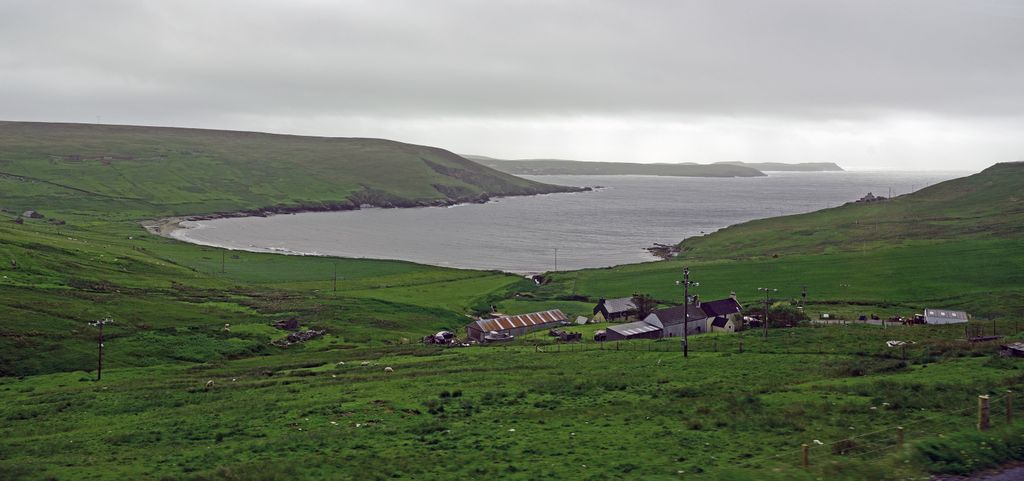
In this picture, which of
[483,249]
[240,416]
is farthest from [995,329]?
[483,249]

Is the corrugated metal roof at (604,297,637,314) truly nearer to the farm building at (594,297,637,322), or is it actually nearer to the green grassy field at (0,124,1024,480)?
the farm building at (594,297,637,322)

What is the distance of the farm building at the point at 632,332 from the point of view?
69.1m

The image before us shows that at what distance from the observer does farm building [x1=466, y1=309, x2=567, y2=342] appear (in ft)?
254

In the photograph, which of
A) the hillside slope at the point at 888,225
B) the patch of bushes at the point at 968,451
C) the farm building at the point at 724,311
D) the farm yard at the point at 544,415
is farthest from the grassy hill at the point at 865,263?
the patch of bushes at the point at 968,451

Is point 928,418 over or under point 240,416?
over

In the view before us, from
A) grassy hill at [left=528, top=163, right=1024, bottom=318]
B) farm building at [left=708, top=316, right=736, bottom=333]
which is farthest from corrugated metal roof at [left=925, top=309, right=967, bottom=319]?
farm building at [left=708, top=316, right=736, bottom=333]

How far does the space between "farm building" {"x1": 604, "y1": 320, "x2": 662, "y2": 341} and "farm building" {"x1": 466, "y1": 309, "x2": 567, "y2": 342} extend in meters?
12.4

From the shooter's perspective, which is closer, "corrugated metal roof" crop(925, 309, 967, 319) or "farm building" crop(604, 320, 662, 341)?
"corrugated metal roof" crop(925, 309, 967, 319)

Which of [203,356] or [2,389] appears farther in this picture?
[203,356]

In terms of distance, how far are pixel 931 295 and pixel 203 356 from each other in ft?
259

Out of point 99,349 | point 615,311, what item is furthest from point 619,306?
point 99,349

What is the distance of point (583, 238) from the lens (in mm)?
194500

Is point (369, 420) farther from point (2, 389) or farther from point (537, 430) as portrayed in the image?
point (2, 389)

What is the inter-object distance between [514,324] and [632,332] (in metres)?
15.4
